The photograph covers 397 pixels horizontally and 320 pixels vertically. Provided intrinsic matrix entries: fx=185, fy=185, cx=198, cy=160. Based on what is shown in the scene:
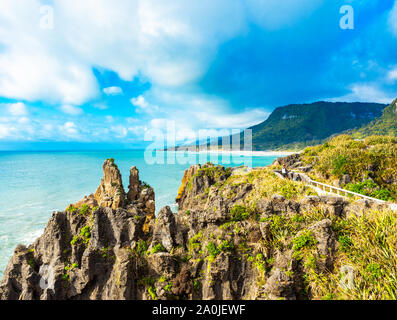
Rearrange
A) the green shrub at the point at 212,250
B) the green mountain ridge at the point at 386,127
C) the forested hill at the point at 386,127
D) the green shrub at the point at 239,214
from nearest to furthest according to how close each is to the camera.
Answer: the green shrub at the point at 212,250, the green shrub at the point at 239,214, the green mountain ridge at the point at 386,127, the forested hill at the point at 386,127

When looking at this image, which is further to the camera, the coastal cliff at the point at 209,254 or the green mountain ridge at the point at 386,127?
the green mountain ridge at the point at 386,127

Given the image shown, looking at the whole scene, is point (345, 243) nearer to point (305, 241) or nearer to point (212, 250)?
point (305, 241)

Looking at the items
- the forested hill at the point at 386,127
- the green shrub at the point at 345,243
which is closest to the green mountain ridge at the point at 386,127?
the forested hill at the point at 386,127

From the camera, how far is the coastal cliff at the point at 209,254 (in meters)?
6.46

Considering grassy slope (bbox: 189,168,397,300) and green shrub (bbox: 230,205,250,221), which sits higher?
green shrub (bbox: 230,205,250,221)

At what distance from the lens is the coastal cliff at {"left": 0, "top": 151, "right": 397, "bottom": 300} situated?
646cm

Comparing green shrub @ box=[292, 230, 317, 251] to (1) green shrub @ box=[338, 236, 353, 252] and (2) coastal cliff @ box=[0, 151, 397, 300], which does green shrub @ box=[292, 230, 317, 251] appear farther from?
(1) green shrub @ box=[338, 236, 353, 252]

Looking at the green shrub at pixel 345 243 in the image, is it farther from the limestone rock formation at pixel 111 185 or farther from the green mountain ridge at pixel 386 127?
Result: the green mountain ridge at pixel 386 127

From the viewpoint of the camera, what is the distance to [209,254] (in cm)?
752

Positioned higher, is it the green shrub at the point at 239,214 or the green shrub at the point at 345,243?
the green shrub at the point at 239,214

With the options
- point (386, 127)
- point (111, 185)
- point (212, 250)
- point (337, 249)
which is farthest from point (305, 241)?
point (386, 127)

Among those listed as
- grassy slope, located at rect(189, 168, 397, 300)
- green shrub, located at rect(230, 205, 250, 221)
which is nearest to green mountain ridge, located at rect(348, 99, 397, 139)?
grassy slope, located at rect(189, 168, 397, 300)

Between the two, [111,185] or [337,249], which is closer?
[337,249]

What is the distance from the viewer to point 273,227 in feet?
26.4
